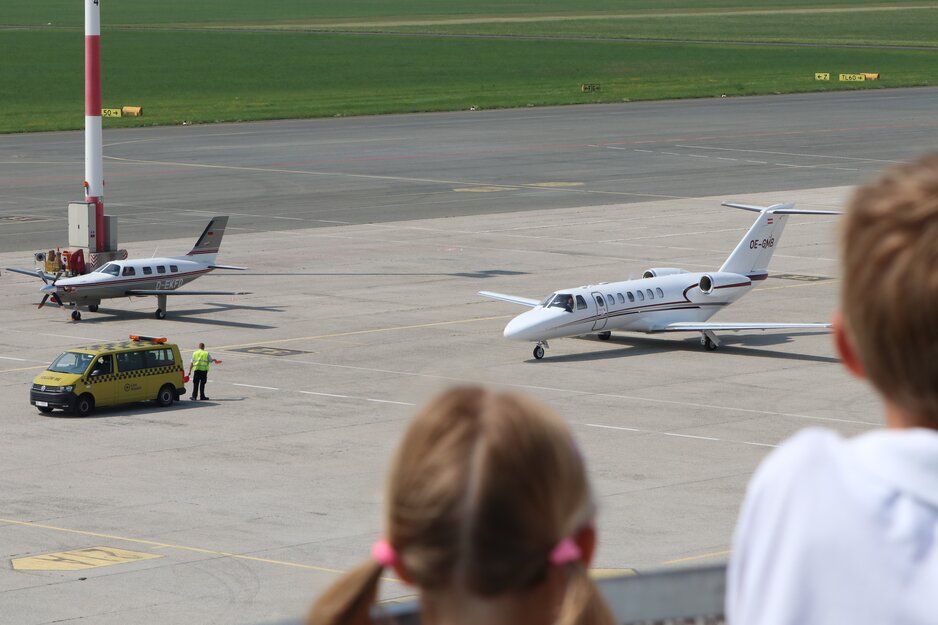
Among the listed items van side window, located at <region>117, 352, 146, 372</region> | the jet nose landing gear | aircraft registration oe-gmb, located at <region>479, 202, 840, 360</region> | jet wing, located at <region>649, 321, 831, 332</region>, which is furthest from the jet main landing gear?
van side window, located at <region>117, 352, 146, 372</region>

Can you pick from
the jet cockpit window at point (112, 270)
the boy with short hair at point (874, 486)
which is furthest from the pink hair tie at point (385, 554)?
the jet cockpit window at point (112, 270)

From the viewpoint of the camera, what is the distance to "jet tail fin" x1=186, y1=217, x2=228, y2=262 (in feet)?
211

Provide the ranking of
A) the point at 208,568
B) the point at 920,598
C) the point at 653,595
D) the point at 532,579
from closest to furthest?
the point at 920,598 < the point at 532,579 < the point at 653,595 < the point at 208,568

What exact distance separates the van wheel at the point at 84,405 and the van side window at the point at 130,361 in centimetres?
141

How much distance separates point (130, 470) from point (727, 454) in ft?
48.4

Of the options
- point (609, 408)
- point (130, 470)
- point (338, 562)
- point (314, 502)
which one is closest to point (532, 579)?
point (338, 562)

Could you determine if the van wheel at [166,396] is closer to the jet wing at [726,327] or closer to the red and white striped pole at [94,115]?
the jet wing at [726,327]

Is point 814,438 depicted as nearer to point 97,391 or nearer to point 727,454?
point 727,454

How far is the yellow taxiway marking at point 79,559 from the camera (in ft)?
99.6

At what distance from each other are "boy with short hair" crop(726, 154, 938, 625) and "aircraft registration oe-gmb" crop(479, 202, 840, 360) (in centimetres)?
4985

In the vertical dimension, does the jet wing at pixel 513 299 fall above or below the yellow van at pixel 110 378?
above

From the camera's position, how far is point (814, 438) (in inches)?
150

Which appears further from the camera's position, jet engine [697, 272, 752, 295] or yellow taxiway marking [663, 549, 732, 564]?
jet engine [697, 272, 752, 295]

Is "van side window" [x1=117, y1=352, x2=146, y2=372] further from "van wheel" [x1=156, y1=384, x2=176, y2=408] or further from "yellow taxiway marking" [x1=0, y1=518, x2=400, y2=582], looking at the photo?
"yellow taxiway marking" [x1=0, y1=518, x2=400, y2=582]
